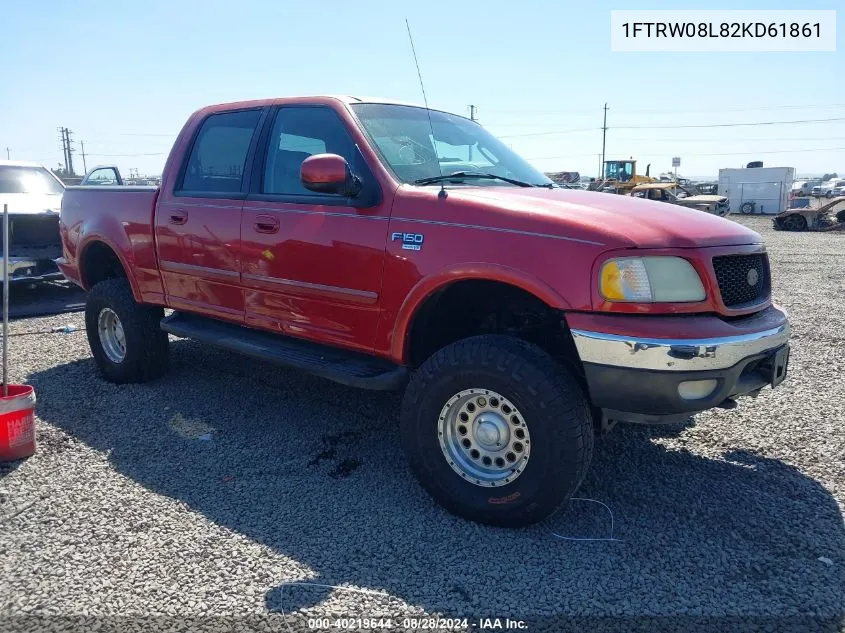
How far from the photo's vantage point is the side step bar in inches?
142

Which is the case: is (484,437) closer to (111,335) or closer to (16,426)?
(16,426)

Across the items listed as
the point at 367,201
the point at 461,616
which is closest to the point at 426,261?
the point at 367,201

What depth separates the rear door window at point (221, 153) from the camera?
4457mm

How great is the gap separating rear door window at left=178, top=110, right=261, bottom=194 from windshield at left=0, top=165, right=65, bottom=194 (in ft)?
20.0

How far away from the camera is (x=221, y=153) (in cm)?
463

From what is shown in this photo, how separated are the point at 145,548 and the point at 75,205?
3.67 meters

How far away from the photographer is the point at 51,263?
8.89m

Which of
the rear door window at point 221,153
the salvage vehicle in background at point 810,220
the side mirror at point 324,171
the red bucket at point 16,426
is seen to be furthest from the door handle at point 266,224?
the salvage vehicle in background at point 810,220

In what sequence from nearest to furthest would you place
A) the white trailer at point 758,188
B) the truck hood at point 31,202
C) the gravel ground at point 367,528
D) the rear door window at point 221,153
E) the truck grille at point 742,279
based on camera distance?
the gravel ground at point 367,528 < the truck grille at point 742,279 < the rear door window at point 221,153 < the truck hood at point 31,202 < the white trailer at point 758,188

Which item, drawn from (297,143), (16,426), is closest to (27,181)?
(16,426)

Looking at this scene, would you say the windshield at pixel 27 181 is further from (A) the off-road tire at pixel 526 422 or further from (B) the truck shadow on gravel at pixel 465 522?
(A) the off-road tire at pixel 526 422

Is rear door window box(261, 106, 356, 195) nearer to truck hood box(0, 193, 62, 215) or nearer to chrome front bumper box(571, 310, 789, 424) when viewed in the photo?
chrome front bumper box(571, 310, 789, 424)

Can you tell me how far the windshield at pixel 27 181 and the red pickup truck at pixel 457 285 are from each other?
6251mm

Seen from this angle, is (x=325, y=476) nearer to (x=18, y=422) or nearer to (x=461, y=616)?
(x=461, y=616)
